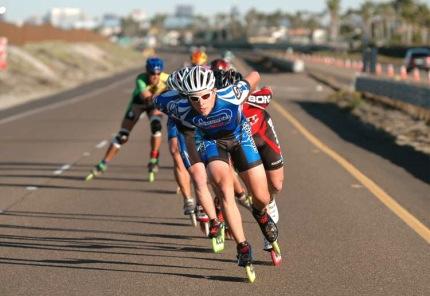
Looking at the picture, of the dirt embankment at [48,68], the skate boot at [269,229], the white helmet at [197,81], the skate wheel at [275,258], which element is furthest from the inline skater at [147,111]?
the dirt embankment at [48,68]

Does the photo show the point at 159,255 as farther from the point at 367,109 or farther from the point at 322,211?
the point at 367,109

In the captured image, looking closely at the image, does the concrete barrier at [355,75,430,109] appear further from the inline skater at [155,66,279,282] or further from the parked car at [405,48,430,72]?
the parked car at [405,48,430,72]

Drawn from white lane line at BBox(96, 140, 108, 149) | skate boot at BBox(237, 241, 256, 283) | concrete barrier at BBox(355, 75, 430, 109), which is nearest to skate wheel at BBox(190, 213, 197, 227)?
skate boot at BBox(237, 241, 256, 283)

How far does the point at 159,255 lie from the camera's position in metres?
8.69

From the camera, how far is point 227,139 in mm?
7969

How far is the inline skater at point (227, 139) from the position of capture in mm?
7566

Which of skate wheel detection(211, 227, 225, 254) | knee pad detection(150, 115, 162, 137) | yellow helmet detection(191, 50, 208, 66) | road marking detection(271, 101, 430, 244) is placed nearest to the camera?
skate wheel detection(211, 227, 225, 254)

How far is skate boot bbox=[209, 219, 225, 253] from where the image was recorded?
27.3ft

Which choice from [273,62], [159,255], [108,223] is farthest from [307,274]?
[273,62]

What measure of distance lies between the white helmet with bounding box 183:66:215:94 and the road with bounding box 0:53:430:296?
1.52 metres

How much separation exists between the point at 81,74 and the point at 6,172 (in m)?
51.7

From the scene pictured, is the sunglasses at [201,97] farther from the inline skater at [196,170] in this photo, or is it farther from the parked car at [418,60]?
the parked car at [418,60]

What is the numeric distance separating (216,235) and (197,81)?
1618mm

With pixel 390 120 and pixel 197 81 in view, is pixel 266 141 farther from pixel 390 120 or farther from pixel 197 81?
pixel 390 120
